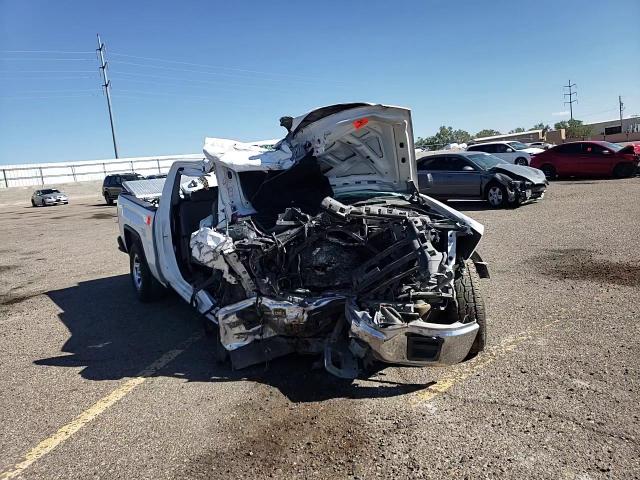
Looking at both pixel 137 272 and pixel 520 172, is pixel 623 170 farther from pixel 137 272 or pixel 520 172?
pixel 137 272

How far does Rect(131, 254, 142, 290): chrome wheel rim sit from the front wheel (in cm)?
979

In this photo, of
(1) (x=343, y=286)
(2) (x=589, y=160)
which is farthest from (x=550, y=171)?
(1) (x=343, y=286)

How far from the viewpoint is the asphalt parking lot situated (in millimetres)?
2889

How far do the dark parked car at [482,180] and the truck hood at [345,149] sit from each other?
770 cm

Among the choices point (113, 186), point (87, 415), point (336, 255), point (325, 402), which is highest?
point (113, 186)

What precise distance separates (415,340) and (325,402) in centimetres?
81

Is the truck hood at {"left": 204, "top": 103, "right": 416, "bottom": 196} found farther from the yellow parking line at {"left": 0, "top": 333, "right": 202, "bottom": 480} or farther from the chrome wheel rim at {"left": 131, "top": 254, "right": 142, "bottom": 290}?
the chrome wheel rim at {"left": 131, "top": 254, "right": 142, "bottom": 290}

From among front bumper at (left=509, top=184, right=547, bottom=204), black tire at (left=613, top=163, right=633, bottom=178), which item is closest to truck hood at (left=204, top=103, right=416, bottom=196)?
front bumper at (left=509, top=184, right=547, bottom=204)

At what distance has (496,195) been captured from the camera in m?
13.3

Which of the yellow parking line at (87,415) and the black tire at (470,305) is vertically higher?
the black tire at (470,305)

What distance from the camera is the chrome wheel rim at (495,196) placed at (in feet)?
43.3

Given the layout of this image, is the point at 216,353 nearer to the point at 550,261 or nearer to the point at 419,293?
the point at 419,293

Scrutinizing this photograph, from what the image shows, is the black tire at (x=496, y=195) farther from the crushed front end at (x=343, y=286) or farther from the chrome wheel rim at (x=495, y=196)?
the crushed front end at (x=343, y=286)

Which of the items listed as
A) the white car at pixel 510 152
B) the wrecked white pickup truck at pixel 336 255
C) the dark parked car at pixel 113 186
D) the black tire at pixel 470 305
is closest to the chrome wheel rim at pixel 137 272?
the wrecked white pickup truck at pixel 336 255
